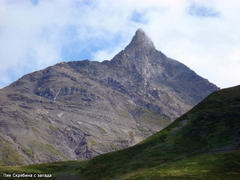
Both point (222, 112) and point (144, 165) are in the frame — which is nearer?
point (144, 165)

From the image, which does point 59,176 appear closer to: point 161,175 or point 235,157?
point 161,175

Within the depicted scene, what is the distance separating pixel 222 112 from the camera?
198 metres

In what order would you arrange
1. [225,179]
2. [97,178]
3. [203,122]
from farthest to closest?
[203,122], [97,178], [225,179]

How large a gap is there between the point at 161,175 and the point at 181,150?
4795 cm

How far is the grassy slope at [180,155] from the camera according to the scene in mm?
128875

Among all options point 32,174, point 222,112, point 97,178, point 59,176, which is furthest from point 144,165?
point 222,112

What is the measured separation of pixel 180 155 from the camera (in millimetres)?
163625

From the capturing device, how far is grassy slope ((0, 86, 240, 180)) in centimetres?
12888

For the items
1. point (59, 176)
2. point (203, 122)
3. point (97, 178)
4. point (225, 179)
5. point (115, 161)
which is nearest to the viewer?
point (225, 179)

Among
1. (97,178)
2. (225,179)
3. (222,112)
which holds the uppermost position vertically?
(222,112)

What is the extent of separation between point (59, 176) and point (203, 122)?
233ft

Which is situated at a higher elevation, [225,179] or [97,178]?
[97,178]

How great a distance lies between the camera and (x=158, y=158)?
164750mm

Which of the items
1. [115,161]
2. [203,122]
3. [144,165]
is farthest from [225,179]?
[203,122]
